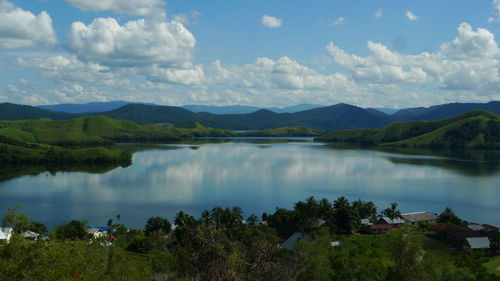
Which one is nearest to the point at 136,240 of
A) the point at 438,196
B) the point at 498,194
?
the point at 438,196

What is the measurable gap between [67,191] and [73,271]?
8242cm

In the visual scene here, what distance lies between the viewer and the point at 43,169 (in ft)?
473

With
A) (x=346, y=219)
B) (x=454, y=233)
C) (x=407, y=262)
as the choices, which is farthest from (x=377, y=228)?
(x=407, y=262)

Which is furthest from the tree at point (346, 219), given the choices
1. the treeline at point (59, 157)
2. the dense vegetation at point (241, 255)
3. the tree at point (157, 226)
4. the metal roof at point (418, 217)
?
the treeline at point (59, 157)

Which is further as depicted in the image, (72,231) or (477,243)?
(72,231)

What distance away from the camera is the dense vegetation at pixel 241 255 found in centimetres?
1539

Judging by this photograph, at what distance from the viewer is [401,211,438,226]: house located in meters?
73.3

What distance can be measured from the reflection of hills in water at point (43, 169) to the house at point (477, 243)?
112066 mm

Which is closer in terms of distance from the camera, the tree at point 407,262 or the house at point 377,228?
the tree at point 407,262

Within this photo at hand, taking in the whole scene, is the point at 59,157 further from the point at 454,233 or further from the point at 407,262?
the point at 407,262

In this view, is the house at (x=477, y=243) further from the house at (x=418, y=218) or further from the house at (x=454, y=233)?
the house at (x=418, y=218)

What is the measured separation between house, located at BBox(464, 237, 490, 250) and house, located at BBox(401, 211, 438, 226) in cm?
1651

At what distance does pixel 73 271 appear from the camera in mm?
25609

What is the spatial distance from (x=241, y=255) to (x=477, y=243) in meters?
49.3
